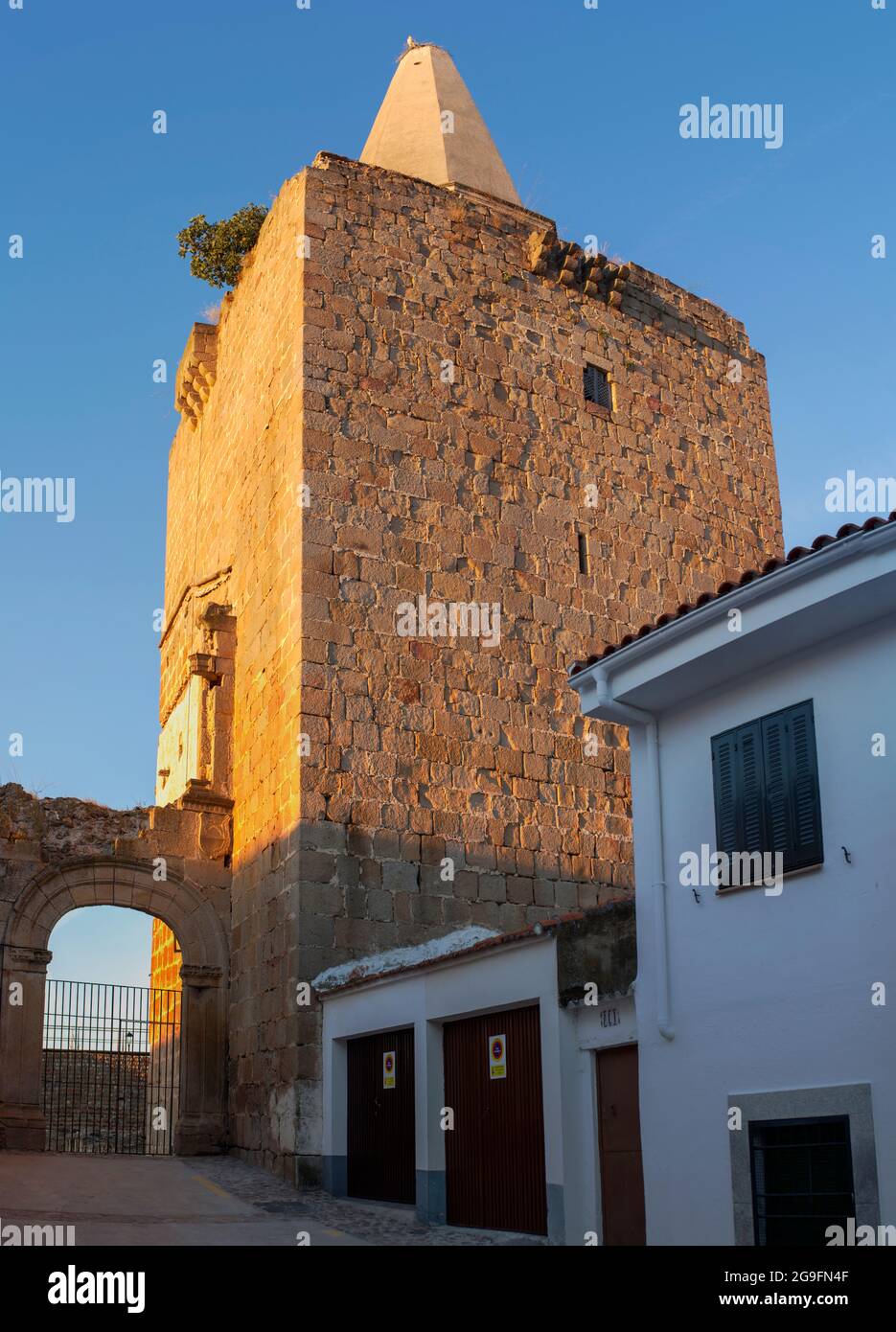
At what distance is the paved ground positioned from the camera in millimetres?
10000

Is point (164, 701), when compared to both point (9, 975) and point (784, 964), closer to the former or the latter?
point (9, 975)

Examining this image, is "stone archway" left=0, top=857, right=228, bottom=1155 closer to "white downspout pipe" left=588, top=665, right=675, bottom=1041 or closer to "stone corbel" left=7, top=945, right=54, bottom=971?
"stone corbel" left=7, top=945, right=54, bottom=971

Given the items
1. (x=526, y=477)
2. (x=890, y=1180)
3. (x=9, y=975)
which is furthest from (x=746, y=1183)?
(x=526, y=477)

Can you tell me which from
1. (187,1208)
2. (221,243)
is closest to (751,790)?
(187,1208)

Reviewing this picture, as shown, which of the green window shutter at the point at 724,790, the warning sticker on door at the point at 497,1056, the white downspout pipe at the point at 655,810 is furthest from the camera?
the warning sticker on door at the point at 497,1056

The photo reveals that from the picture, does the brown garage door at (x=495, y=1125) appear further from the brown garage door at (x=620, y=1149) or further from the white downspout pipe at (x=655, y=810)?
the white downspout pipe at (x=655, y=810)

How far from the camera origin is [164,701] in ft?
67.2

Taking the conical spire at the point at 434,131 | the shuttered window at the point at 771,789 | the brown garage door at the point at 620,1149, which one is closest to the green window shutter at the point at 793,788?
the shuttered window at the point at 771,789

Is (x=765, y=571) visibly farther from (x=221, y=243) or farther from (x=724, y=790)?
(x=221, y=243)

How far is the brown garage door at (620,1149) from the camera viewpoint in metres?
9.19

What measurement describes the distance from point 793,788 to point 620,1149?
2.89m

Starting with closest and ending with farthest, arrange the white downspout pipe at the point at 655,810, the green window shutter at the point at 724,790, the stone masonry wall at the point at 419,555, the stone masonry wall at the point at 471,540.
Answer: the green window shutter at the point at 724,790 < the white downspout pipe at the point at 655,810 < the stone masonry wall at the point at 419,555 < the stone masonry wall at the point at 471,540

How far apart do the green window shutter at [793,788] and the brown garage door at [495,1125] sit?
3006mm
